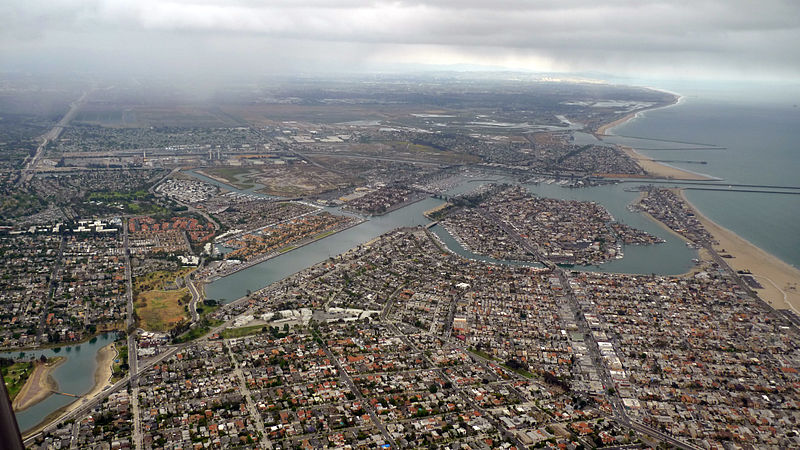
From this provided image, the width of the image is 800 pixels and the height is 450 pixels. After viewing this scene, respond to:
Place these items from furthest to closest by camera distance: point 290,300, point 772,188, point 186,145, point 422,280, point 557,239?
point 186,145, point 772,188, point 557,239, point 422,280, point 290,300

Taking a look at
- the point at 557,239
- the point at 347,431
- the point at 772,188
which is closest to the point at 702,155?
the point at 772,188

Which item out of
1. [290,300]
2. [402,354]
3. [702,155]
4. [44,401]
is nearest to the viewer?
[44,401]

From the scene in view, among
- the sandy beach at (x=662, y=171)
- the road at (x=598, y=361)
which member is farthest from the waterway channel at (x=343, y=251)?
the sandy beach at (x=662, y=171)

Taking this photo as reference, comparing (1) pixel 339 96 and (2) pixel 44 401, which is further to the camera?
(1) pixel 339 96

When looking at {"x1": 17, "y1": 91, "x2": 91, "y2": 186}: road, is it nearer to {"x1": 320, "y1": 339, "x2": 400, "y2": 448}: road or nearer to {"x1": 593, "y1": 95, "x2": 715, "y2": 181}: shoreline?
{"x1": 320, "y1": 339, "x2": 400, "y2": 448}: road

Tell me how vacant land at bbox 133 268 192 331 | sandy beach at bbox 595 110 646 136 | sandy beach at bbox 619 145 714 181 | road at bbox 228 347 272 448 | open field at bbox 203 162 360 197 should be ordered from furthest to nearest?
sandy beach at bbox 595 110 646 136
sandy beach at bbox 619 145 714 181
open field at bbox 203 162 360 197
vacant land at bbox 133 268 192 331
road at bbox 228 347 272 448

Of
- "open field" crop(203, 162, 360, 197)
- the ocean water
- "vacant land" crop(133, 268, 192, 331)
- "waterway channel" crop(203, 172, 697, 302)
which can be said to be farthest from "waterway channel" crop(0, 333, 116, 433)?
the ocean water

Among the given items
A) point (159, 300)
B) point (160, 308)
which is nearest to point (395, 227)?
point (159, 300)

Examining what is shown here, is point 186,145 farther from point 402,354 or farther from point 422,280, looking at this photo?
point 402,354
